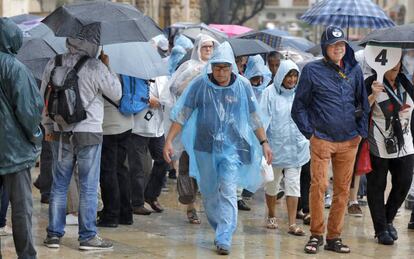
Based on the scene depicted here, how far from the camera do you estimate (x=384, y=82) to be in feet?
33.8

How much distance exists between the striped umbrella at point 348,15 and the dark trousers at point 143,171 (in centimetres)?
280

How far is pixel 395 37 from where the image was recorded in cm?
1017

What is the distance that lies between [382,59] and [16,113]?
373 centimetres

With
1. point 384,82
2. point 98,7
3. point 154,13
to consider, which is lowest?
point 154,13

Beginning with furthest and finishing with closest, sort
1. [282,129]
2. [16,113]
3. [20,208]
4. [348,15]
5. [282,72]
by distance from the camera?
[348,15], [282,129], [282,72], [20,208], [16,113]

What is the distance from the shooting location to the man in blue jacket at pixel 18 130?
313 inches

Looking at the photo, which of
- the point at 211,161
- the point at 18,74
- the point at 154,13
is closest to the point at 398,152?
the point at 211,161

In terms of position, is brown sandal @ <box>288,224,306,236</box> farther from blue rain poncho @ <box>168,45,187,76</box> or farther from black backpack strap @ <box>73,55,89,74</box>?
blue rain poncho @ <box>168,45,187,76</box>

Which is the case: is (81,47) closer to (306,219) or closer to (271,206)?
(271,206)

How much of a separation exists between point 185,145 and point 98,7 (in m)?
1.48

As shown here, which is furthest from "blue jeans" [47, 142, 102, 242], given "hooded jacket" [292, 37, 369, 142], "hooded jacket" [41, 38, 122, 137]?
"hooded jacket" [292, 37, 369, 142]

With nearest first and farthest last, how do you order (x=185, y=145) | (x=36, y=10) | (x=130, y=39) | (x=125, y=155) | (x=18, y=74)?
1. (x=18, y=74)
2. (x=130, y=39)
3. (x=185, y=145)
4. (x=125, y=155)
5. (x=36, y=10)

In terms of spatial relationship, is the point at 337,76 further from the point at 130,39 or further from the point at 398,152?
the point at 130,39

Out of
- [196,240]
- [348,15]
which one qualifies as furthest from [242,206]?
[348,15]
